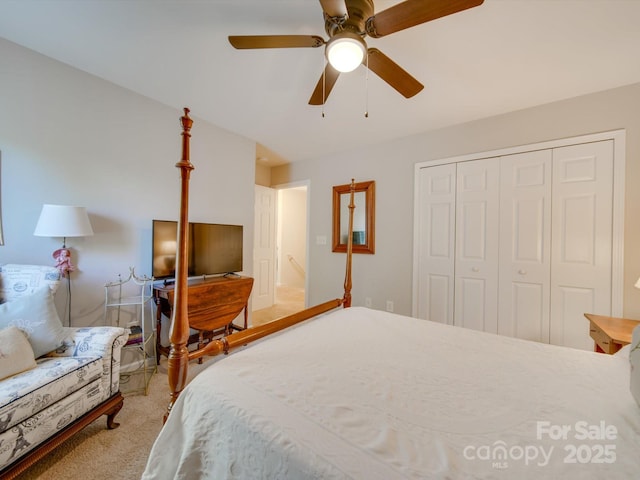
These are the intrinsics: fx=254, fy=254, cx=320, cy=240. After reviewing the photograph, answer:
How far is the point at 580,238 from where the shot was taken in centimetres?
214

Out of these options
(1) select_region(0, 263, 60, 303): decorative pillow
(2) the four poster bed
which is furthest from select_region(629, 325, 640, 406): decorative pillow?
(1) select_region(0, 263, 60, 303): decorative pillow

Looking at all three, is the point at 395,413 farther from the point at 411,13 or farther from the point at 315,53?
the point at 315,53

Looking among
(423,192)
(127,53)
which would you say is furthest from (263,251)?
(127,53)

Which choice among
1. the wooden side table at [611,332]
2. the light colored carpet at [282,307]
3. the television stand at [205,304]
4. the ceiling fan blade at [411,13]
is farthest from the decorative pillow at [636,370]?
the light colored carpet at [282,307]

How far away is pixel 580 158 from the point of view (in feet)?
7.04

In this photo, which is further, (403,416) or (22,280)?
(22,280)

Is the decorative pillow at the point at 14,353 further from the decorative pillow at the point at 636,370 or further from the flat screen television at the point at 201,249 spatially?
the decorative pillow at the point at 636,370

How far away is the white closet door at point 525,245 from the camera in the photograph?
2.28 meters

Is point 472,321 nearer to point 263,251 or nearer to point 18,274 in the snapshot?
point 263,251

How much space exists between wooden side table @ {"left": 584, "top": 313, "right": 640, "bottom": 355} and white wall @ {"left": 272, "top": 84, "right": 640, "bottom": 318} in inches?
14.8

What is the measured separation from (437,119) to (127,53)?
2.67 m

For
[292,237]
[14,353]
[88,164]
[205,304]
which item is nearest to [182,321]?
[14,353]

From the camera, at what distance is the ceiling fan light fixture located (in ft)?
3.82

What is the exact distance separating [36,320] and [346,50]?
220cm
